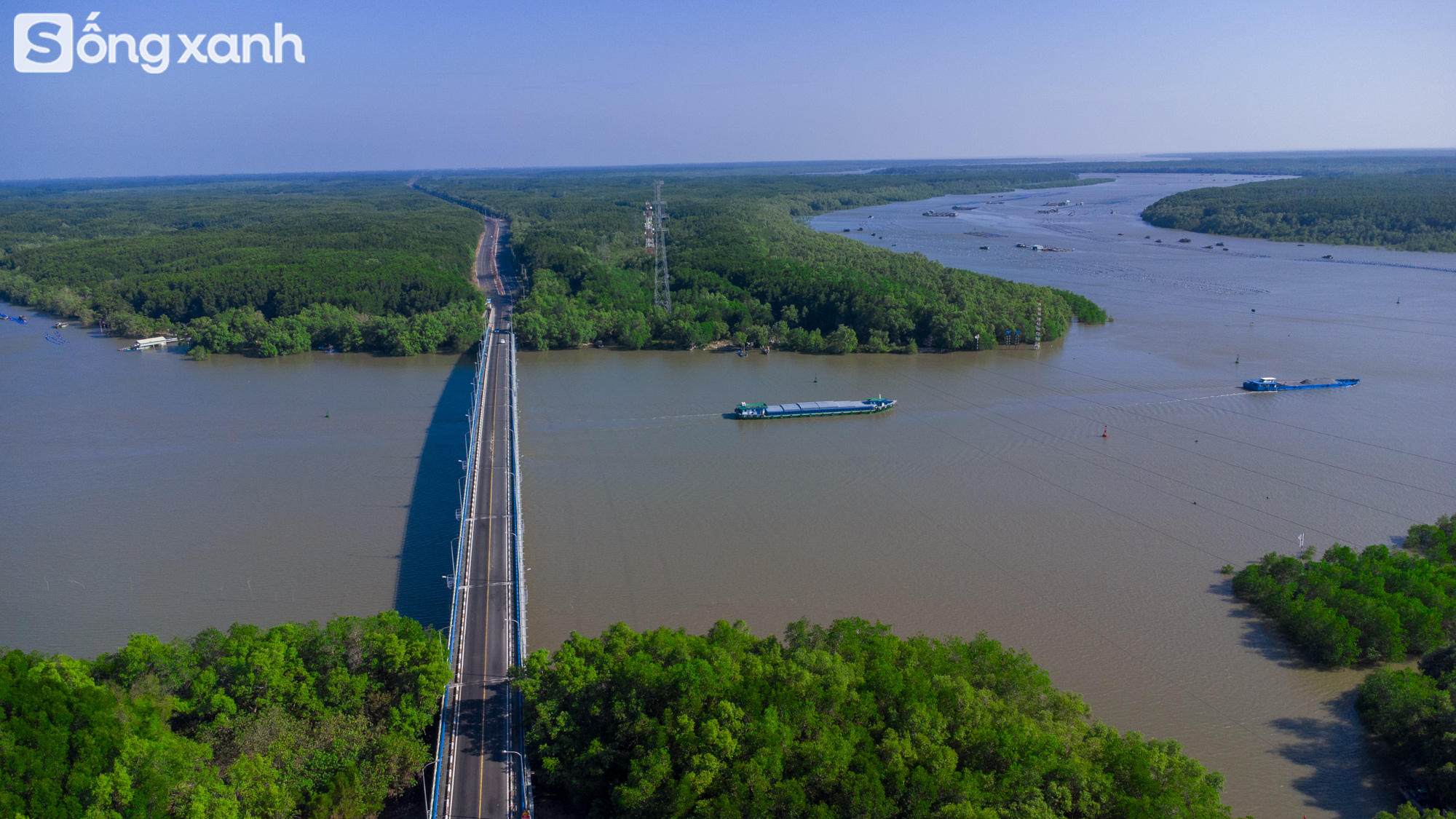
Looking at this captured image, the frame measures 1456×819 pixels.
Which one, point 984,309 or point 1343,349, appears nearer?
point 1343,349

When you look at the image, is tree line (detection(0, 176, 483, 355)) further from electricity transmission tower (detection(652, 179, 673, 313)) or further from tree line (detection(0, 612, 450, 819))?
tree line (detection(0, 612, 450, 819))

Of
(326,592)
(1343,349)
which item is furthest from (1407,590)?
(1343,349)

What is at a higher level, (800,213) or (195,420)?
(800,213)

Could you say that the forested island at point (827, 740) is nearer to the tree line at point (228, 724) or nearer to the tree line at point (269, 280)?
the tree line at point (228, 724)

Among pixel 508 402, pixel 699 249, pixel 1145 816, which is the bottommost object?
pixel 1145 816

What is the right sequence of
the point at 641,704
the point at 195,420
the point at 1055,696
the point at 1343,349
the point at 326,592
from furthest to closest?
1. the point at 1343,349
2. the point at 195,420
3. the point at 326,592
4. the point at 1055,696
5. the point at 641,704

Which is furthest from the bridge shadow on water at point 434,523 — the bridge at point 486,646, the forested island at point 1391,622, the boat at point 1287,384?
the boat at point 1287,384

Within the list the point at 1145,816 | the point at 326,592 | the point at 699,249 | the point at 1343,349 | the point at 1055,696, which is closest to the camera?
the point at 1145,816

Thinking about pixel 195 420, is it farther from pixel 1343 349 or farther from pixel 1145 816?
pixel 1343 349

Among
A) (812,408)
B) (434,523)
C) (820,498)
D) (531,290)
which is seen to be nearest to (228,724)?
(434,523)
